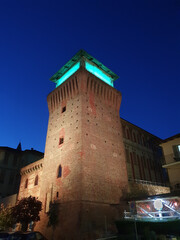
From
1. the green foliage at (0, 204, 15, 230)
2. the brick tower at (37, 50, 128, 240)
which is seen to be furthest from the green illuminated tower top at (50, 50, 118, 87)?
the green foliage at (0, 204, 15, 230)

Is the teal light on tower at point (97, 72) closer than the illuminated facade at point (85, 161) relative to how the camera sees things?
No

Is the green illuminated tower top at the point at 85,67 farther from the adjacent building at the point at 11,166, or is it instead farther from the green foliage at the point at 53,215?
the adjacent building at the point at 11,166

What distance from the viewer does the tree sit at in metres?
14.5

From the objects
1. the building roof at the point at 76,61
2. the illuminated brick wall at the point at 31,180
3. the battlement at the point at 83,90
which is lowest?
the illuminated brick wall at the point at 31,180

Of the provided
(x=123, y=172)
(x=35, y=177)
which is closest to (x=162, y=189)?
(x=123, y=172)

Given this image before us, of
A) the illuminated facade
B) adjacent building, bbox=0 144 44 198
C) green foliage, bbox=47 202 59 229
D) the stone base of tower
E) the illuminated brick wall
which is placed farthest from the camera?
adjacent building, bbox=0 144 44 198

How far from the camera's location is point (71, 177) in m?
15.0

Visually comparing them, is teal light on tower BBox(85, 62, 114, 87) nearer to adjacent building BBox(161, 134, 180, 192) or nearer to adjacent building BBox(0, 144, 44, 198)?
adjacent building BBox(161, 134, 180, 192)

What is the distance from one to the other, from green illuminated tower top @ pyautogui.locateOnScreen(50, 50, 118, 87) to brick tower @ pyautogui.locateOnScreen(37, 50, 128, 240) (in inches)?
4.5

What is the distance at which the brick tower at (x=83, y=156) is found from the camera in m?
13.6

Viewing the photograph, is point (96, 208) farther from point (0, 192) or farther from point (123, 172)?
point (0, 192)

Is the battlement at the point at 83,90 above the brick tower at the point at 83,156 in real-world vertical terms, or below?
above

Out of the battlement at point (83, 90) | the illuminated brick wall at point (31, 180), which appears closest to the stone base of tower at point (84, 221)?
the illuminated brick wall at point (31, 180)

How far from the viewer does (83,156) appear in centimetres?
1512
